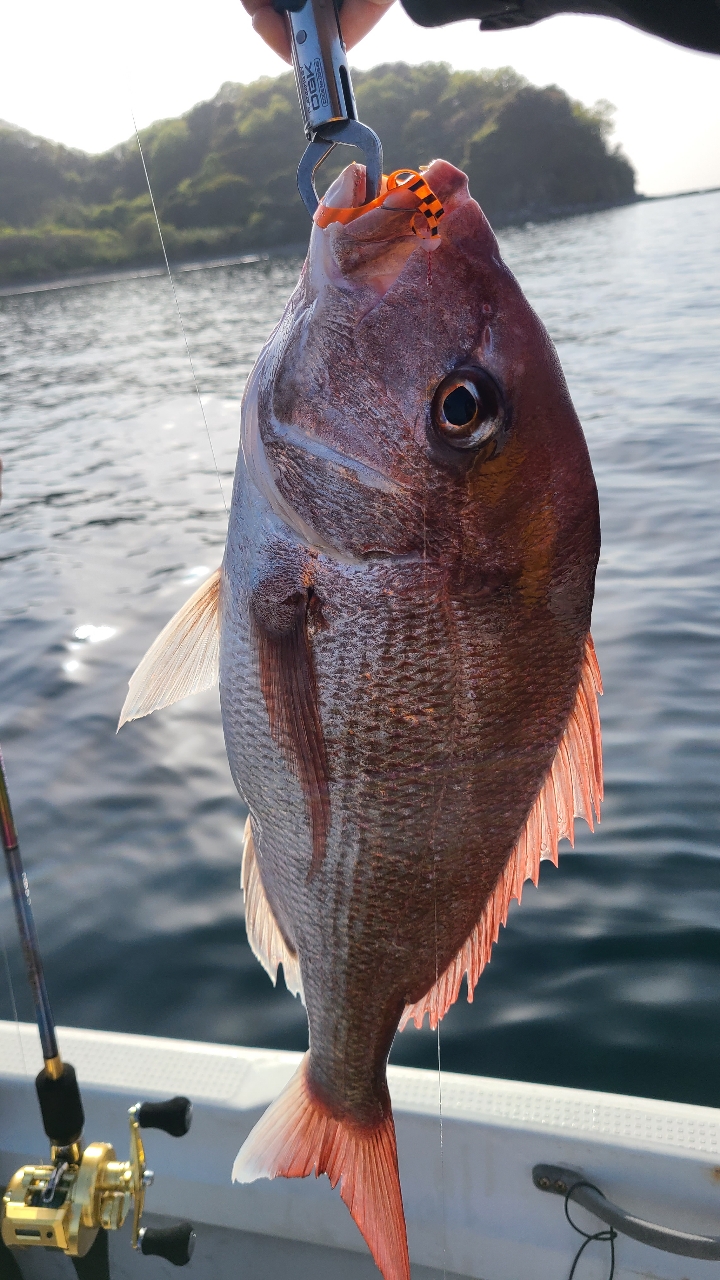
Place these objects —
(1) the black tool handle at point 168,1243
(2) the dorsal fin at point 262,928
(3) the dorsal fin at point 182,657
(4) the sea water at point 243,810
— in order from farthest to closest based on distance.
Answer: (4) the sea water at point 243,810 < (1) the black tool handle at point 168,1243 < (2) the dorsal fin at point 262,928 < (3) the dorsal fin at point 182,657

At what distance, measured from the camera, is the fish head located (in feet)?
4.01

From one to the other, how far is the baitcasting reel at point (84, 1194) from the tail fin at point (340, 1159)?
352 millimetres

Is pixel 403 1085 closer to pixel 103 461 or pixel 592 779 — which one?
pixel 592 779

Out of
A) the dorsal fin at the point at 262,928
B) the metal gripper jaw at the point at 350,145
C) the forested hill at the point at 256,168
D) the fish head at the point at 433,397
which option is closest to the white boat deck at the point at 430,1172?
the dorsal fin at the point at 262,928

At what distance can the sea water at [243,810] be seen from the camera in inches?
138

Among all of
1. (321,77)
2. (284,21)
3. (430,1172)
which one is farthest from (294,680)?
(430,1172)

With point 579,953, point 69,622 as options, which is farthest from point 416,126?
point 579,953

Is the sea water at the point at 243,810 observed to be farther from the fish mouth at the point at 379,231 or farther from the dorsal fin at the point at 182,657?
the fish mouth at the point at 379,231

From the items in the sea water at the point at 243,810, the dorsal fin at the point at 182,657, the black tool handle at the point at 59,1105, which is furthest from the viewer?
Answer: the sea water at the point at 243,810

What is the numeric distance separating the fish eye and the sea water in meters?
2.74

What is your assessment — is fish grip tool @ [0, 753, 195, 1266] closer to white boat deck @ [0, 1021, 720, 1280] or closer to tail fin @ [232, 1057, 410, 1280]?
tail fin @ [232, 1057, 410, 1280]

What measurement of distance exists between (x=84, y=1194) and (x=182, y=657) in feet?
4.09

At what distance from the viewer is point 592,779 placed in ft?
4.64

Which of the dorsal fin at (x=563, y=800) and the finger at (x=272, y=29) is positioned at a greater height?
the finger at (x=272, y=29)
